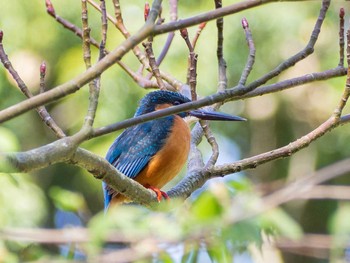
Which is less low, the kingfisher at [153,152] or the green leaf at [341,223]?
the kingfisher at [153,152]

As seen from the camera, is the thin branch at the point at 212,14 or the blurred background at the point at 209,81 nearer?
the thin branch at the point at 212,14

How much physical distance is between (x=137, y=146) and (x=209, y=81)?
95.8 inches

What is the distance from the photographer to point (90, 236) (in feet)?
5.10

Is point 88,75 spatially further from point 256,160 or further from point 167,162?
point 167,162

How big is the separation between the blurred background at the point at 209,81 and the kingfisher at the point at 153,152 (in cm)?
119

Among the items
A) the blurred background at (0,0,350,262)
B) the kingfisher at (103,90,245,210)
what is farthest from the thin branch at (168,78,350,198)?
the blurred background at (0,0,350,262)

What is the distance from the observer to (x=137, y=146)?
3896 millimetres

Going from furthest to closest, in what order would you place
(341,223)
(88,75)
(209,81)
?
(209,81), (88,75), (341,223)

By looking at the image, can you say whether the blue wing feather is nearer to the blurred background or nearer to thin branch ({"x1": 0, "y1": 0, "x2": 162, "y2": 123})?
the blurred background

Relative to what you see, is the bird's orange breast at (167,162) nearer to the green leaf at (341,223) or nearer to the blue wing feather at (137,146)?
the blue wing feather at (137,146)

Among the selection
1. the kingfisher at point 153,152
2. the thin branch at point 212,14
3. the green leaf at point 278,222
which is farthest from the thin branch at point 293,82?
the kingfisher at point 153,152

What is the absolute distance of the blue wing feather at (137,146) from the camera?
3.83 m

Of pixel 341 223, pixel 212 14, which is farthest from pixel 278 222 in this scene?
pixel 212 14

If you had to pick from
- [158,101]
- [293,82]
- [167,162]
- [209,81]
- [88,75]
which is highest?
[209,81]
